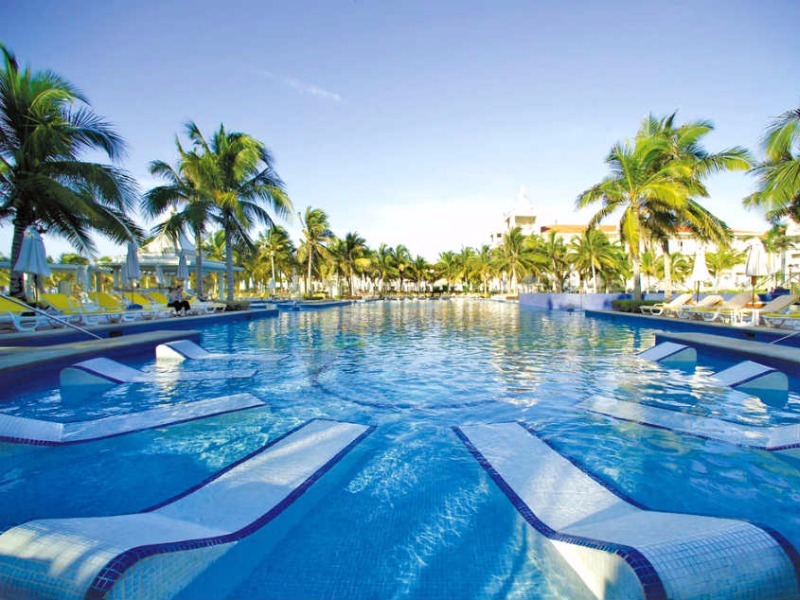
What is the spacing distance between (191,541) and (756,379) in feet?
25.3

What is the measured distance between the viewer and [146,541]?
6.98 ft

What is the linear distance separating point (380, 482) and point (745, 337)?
11394 millimetres

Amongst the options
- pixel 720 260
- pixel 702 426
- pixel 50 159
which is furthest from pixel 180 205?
pixel 720 260

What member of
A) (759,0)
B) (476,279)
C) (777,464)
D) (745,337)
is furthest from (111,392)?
(476,279)

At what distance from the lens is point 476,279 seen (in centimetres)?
6194

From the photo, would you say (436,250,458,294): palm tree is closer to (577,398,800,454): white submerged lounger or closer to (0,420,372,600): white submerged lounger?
(577,398,800,454): white submerged lounger

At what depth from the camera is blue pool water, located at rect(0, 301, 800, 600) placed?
93.0 inches

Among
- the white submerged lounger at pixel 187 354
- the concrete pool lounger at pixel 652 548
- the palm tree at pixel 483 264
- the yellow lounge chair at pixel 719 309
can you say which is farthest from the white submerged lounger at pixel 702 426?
the palm tree at pixel 483 264

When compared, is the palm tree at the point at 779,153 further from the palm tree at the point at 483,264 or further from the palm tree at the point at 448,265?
the palm tree at the point at 448,265

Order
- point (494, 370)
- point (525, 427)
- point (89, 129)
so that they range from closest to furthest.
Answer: point (525, 427) < point (494, 370) < point (89, 129)

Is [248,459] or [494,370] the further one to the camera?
[494,370]

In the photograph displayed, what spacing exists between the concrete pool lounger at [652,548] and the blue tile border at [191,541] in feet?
5.07

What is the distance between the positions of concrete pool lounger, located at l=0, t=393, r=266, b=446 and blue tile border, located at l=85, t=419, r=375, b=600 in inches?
62.0

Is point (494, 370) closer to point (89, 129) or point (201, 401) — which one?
point (201, 401)
